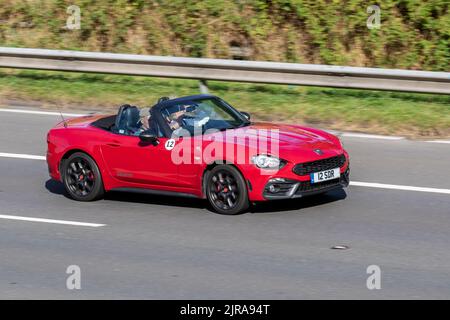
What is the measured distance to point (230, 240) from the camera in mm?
10547

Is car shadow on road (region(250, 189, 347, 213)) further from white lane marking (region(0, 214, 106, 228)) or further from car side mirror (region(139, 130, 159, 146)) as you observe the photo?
white lane marking (region(0, 214, 106, 228))

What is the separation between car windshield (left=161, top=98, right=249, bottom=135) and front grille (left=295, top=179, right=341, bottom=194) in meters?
1.44

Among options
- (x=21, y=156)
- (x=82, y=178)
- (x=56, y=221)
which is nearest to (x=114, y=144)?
(x=82, y=178)

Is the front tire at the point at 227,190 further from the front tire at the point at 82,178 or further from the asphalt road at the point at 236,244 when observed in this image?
the front tire at the point at 82,178

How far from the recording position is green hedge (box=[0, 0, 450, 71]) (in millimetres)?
18766

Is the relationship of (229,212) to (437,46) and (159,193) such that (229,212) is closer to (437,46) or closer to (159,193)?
(159,193)

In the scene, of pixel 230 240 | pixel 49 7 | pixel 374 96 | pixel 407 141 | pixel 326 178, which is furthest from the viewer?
pixel 49 7

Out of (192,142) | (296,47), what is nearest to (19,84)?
(296,47)

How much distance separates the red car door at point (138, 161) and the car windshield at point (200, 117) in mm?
347

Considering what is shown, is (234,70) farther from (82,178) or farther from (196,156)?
(196,156)

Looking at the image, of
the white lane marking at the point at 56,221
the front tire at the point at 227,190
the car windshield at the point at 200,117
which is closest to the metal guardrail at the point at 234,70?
the car windshield at the point at 200,117

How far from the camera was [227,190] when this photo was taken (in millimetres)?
11453

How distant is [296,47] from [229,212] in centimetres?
890

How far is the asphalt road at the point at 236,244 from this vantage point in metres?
8.99
